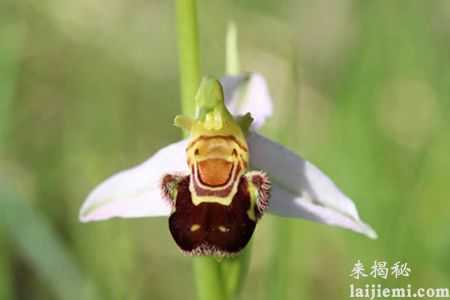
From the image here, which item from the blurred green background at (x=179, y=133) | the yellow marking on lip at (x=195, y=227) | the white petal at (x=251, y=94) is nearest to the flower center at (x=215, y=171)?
the yellow marking on lip at (x=195, y=227)

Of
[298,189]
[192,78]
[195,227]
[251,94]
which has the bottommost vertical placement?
[195,227]

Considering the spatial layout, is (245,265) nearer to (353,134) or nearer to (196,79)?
(196,79)

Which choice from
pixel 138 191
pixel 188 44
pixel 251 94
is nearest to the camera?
pixel 188 44

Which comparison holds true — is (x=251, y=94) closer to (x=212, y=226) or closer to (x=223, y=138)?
(x=223, y=138)

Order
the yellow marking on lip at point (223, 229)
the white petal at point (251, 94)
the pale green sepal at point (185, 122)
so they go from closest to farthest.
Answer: the yellow marking on lip at point (223, 229), the pale green sepal at point (185, 122), the white petal at point (251, 94)

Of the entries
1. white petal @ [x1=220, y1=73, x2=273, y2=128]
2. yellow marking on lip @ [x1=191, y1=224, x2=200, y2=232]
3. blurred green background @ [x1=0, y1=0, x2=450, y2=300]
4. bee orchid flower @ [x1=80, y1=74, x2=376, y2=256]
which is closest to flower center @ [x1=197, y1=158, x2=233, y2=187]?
bee orchid flower @ [x1=80, y1=74, x2=376, y2=256]

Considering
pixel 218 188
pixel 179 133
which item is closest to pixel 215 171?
pixel 218 188

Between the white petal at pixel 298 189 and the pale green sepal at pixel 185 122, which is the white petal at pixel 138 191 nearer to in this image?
the pale green sepal at pixel 185 122
